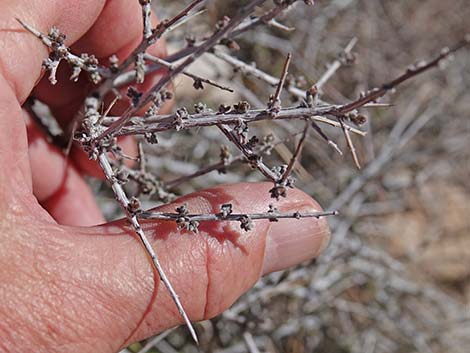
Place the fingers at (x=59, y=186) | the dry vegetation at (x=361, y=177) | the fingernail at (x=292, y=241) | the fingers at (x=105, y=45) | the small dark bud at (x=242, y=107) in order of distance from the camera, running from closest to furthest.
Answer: the small dark bud at (x=242, y=107), the fingernail at (x=292, y=241), the fingers at (x=105, y=45), the fingers at (x=59, y=186), the dry vegetation at (x=361, y=177)

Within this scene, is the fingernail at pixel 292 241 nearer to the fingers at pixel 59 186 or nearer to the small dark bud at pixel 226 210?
the small dark bud at pixel 226 210

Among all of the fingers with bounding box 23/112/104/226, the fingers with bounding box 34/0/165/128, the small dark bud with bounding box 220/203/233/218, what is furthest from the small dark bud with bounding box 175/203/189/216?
the fingers with bounding box 23/112/104/226

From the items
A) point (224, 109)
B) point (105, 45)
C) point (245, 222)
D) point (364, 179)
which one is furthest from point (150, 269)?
point (364, 179)

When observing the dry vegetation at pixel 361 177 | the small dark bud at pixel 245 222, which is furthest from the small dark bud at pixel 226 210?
the dry vegetation at pixel 361 177

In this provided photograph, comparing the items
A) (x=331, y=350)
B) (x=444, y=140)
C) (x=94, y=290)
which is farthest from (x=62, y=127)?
(x=444, y=140)

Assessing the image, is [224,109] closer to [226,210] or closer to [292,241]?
[226,210]

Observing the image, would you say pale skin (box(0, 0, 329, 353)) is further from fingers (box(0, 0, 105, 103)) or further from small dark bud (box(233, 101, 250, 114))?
small dark bud (box(233, 101, 250, 114))

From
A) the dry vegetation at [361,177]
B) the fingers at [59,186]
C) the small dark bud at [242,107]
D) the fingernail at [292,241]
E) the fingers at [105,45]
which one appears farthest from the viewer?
the dry vegetation at [361,177]
